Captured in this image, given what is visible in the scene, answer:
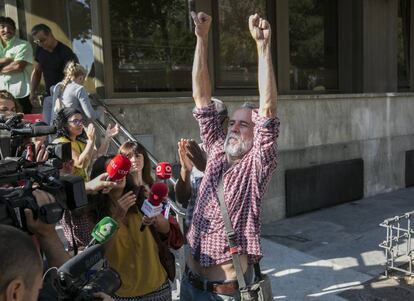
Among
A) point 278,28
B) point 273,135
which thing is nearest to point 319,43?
point 278,28

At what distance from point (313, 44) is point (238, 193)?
8.45 metres

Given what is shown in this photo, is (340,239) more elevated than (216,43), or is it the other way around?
(216,43)

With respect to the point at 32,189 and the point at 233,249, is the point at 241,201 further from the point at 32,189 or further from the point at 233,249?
the point at 32,189

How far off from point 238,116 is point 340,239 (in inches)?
173

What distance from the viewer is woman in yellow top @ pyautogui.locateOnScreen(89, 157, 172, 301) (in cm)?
246

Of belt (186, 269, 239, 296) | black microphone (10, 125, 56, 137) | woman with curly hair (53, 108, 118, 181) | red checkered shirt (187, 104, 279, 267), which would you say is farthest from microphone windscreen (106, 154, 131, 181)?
woman with curly hair (53, 108, 118, 181)

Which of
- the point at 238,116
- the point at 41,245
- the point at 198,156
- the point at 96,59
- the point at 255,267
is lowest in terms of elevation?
the point at 255,267

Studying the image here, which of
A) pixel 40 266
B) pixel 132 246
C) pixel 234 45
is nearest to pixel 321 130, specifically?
pixel 234 45

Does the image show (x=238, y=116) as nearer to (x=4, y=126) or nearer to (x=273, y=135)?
(x=273, y=135)

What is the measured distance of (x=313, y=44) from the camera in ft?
33.0

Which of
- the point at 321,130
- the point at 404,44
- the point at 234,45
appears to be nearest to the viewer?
the point at 321,130

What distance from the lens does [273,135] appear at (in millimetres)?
2273

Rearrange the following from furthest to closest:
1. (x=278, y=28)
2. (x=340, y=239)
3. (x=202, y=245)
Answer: (x=278, y=28) → (x=340, y=239) → (x=202, y=245)

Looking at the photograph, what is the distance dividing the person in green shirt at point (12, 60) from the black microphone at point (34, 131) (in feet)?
10.8
